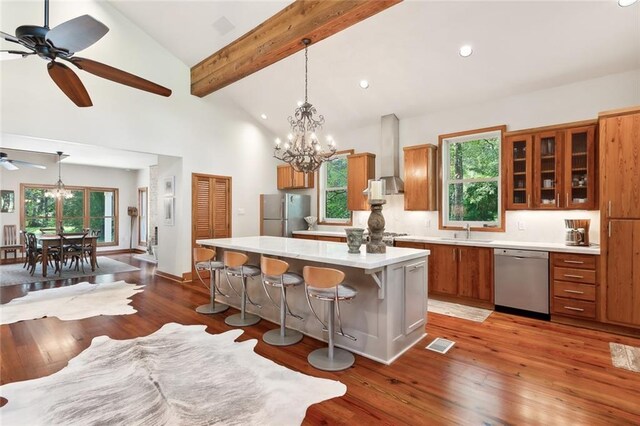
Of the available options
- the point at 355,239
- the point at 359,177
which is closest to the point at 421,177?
the point at 359,177

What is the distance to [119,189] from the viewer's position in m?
10.3

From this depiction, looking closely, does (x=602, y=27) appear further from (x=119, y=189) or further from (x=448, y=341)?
(x=119, y=189)

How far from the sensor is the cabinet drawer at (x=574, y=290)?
3521 millimetres

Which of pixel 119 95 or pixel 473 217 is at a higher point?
pixel 119 95

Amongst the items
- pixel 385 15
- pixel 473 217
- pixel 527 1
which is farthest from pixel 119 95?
pixel 473 217

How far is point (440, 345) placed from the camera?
3123mm

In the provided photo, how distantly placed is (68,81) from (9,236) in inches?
325

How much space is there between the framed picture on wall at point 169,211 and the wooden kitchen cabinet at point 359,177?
350 centimetres

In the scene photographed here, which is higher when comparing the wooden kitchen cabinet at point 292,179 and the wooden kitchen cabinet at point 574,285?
the wooden kitchen cabinet at point 292,179

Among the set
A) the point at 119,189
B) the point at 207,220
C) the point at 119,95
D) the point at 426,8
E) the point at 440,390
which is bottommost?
the point at 440,390

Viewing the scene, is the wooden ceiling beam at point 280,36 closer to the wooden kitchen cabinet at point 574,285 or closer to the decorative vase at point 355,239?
the decorative vase at point 355,239

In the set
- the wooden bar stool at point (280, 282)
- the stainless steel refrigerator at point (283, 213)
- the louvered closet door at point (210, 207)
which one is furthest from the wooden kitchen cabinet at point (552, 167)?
the louvered closet door at point (210, 207)

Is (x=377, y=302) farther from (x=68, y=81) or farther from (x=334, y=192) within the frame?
(x=334, y=192)

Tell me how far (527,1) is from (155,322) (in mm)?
5449
